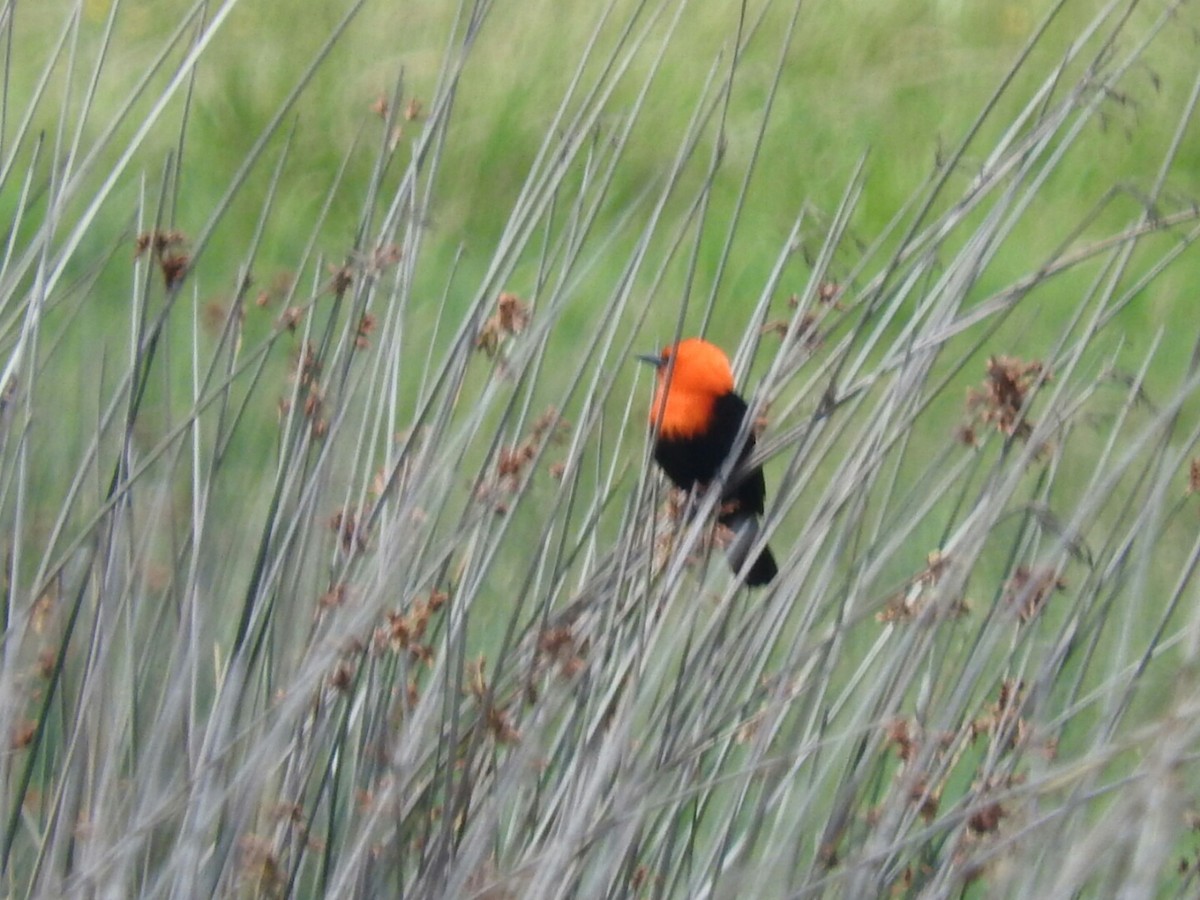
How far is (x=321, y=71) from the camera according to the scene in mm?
4438

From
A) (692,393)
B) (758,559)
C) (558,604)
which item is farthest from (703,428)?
(558,604)

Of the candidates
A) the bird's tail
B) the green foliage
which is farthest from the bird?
the green foliage

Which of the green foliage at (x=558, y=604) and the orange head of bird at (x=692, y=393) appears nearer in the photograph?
the green foliage at (x=558, y=604)

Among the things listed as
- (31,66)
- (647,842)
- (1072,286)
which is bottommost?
(31,66)

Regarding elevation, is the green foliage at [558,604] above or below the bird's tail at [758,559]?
above

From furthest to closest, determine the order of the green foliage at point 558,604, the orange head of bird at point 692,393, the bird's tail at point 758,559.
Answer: the orange head of bird at point 692,393 → the bird's tail at point 758,559 → the green foliage at point 558,604

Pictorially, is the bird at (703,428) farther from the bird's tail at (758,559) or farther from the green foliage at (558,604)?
the green foliage at (558,604)

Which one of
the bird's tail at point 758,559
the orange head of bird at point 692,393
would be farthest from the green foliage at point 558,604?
the orange head of bird at point 692,393

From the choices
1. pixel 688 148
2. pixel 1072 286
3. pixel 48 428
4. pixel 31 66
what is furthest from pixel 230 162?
pixel 688 148

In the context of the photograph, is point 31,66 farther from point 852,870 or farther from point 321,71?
point 852,870

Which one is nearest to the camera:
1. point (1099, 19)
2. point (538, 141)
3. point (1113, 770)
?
point (1099, 19)

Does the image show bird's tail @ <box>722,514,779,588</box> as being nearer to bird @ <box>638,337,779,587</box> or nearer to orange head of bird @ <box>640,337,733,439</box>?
bird @ <box>638,337,779,587</box>

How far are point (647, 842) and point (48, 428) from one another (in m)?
1.37

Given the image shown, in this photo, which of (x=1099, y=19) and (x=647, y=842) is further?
(x=647, y=842)
